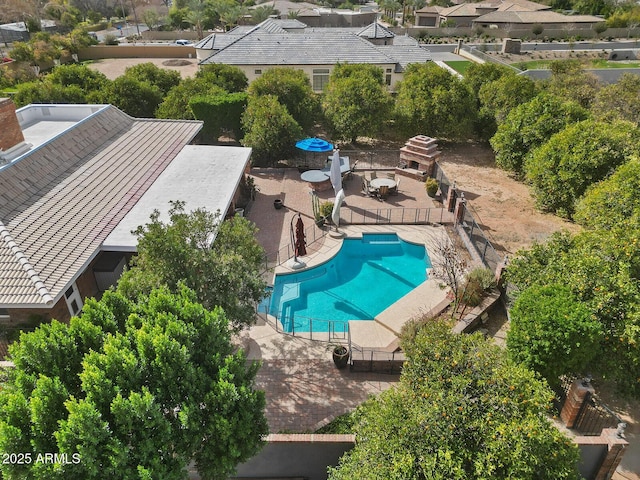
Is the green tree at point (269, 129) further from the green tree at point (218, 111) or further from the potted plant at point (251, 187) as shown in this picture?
the potted plant at point (251, 187)

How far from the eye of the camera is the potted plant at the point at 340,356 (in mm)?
13836

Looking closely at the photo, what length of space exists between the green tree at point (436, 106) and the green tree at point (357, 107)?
68.7 inches

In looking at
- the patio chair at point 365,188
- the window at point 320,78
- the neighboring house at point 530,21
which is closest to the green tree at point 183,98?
the patio chair at point 365,188

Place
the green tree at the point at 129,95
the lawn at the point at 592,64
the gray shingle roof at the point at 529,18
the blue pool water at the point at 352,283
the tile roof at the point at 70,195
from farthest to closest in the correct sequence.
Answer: the gray shingle roof at the point at 529,18
the lawn at the point at 592,64
the green tree at the point at 129,95
the blue pool water at the point at 352,283
the tile roof at the point at 70,195

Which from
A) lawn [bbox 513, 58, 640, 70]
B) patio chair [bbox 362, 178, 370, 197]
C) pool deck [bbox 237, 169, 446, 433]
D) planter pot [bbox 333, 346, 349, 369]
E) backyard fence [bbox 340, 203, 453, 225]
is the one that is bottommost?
pool deck [bbox 237, 169, 446, 433]

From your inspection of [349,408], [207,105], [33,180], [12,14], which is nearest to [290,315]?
[349,408]

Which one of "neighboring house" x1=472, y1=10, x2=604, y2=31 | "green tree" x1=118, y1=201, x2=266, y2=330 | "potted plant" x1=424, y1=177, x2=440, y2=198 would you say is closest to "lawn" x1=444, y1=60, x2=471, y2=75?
"neighboring house" x1=472, y1=10, x2=604, y2=31

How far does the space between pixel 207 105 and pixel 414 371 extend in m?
25.5

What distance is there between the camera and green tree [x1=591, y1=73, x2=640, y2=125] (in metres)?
29.6

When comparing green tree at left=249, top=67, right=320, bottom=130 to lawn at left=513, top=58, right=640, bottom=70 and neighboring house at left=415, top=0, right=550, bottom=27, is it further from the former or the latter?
neighboring house at left=415, top=0, right=550, bottom=27

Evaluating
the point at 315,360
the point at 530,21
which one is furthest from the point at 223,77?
the point at 530,21

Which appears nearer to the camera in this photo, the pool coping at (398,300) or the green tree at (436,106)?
the pool coping at (398,300)

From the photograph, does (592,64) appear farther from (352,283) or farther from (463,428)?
(463,428)

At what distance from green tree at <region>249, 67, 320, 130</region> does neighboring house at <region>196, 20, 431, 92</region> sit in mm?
12036
